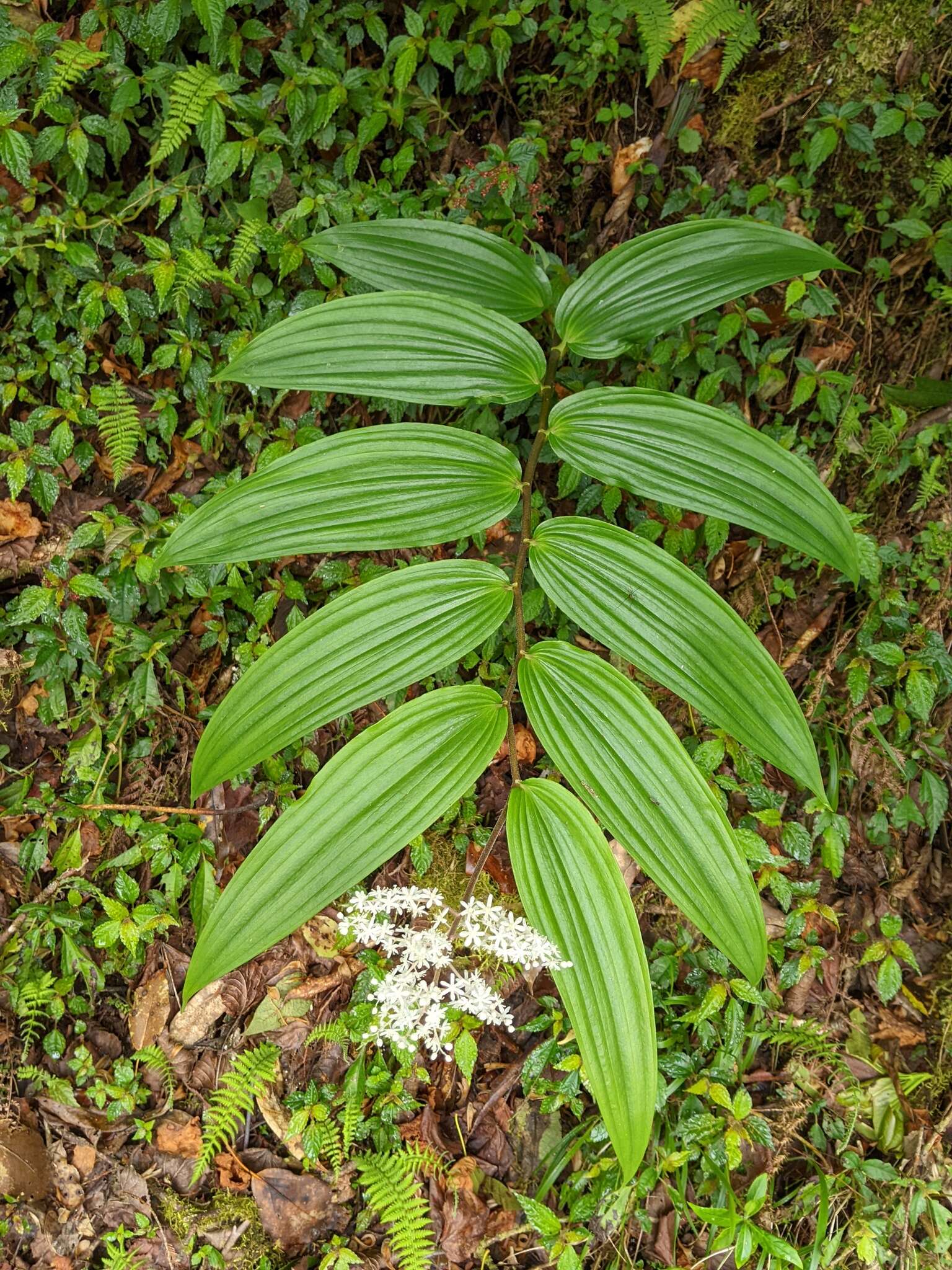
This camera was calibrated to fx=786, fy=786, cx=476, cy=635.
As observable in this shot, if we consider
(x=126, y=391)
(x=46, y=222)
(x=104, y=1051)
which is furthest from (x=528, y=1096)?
(x=46, y=222)

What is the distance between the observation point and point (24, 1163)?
7.88 ft

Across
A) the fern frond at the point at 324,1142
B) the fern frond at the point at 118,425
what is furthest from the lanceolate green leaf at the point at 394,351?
the fern frond at the point at 324,1142

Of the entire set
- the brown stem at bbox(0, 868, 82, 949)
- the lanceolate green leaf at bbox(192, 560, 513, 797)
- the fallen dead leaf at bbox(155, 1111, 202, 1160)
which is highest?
the lanceolate green leaf at bbox(192, 560, 513, 797)

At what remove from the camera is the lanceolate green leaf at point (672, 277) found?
179cm

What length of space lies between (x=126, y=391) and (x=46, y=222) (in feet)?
1.68

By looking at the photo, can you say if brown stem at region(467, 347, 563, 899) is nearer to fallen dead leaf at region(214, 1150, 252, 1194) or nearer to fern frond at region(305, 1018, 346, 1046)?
fern frond at region(305, 1018, 346, 1046)

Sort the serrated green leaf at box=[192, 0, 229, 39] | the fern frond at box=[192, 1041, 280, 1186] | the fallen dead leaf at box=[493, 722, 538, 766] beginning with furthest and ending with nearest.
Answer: the fallen dead leaf at box=[493, 722, 538, 766], the fern frond at box=[192, 1041, 280, 1186], the serrated green leaf at box=[192, 0, 229, 39]

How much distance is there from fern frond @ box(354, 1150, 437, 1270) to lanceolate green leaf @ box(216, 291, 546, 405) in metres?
2.16

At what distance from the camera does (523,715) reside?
2469 mm

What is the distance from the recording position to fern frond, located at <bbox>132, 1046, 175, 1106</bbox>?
2.45m

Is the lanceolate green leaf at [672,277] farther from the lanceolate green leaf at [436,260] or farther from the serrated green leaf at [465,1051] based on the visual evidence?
the serrated green leaf at [465,1051]

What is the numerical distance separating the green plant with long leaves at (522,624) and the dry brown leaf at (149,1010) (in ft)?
3.61

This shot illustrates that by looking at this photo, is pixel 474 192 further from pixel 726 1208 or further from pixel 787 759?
pixel 726 1208

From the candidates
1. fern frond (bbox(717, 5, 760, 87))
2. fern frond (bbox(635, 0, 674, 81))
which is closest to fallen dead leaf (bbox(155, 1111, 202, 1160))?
fern frond (bbox(635, 0, 674, 81))
